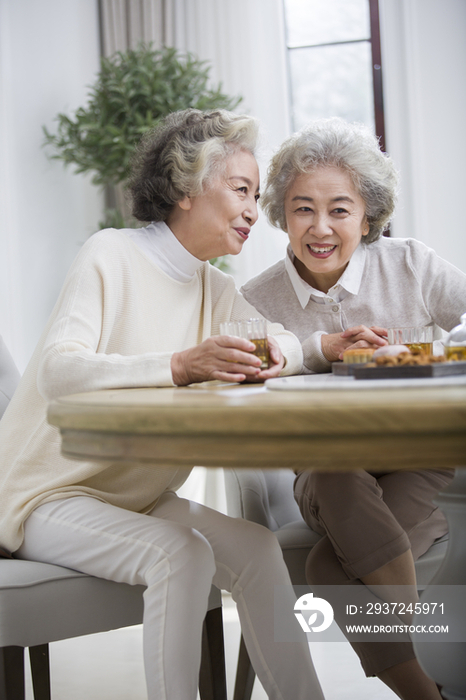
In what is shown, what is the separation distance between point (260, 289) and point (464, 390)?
123 cm

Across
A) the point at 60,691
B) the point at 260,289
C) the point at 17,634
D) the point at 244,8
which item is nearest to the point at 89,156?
the point at 244,8

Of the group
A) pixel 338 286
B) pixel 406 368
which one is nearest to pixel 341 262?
pixel 338 286

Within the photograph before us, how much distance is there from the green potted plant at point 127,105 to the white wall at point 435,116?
3.30 feet

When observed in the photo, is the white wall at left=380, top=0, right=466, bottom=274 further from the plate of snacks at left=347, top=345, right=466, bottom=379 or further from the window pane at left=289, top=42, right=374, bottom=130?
the plate of snacks at left=347, top=345, right=466, bottom=379

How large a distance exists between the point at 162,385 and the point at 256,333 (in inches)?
8.8

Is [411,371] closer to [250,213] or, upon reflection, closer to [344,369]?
[344,369]

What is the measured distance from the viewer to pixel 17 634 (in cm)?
109

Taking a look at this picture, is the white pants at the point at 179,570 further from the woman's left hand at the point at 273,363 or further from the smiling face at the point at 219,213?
the smiling face at the point at 219,213

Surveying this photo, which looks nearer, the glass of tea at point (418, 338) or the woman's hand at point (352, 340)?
the glass of tea at point (418, 338)

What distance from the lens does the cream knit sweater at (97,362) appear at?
114 cm

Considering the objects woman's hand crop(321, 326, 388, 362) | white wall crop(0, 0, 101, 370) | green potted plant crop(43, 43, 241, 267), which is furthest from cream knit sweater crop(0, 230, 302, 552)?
green potted plant crop(43, 43, 241, 267)

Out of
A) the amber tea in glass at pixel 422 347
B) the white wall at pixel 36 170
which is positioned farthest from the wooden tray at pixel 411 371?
the white wall at pixel 36 170

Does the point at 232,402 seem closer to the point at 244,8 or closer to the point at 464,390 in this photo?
the point at 464,390

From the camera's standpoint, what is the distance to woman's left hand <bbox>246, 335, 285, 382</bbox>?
124 centimetres
